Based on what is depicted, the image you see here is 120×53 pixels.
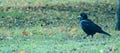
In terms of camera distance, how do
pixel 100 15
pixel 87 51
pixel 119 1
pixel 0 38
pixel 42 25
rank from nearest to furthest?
pixel 87 51 < pixel 0 38 < pixel 119 1 < pixel 42 25 < pixel 100 15

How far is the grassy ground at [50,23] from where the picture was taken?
12297 millimetres

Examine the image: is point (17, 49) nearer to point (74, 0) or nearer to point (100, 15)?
point (100, 15)

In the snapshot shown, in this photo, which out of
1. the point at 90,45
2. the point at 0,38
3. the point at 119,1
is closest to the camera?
the point at 90,45

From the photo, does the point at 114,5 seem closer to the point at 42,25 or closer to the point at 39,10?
the point at 39,10

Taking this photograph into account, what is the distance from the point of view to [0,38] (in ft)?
44.9

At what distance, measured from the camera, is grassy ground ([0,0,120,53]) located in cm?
1230

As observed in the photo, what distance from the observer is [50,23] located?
19.4m

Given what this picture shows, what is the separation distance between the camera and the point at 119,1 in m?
16.6

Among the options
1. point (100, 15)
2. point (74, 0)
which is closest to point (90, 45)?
point (100, 15)

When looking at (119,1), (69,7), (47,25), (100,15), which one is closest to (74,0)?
(69,7)

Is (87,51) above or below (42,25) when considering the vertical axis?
above

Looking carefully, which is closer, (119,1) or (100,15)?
(119,1)

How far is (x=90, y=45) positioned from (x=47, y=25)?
7785 mm

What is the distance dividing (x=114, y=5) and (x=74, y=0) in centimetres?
224
